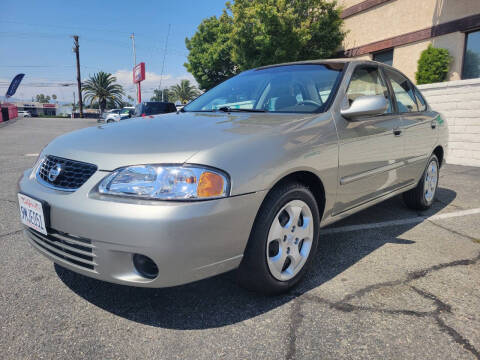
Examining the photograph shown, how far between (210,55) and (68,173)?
2386 centimetres

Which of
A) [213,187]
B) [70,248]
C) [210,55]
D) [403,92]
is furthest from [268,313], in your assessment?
[210,55]

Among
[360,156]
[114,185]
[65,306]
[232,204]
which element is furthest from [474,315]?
[65,306]

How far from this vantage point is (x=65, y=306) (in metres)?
1.96

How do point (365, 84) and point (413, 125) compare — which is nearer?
point (365, 84)

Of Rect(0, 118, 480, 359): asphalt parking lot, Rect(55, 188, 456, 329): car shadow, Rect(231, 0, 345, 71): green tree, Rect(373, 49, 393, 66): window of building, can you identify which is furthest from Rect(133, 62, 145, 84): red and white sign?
Rect(55, 188, 456, 329): car shadow

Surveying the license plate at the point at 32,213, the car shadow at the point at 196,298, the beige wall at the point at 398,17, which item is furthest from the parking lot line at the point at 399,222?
the beige wall at the point at 398,17

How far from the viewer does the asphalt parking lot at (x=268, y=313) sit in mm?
1626

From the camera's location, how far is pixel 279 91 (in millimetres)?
2824

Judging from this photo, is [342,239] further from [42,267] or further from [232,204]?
[42,267]

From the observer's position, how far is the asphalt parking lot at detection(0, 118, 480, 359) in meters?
1.63

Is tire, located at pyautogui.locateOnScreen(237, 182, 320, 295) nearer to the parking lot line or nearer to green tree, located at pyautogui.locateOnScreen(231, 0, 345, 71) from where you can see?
the parking lot line

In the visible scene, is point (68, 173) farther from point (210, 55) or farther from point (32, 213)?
point (210, 55)

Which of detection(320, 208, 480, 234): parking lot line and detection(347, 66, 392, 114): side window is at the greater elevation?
detection(347, 66, 392, 114): side window

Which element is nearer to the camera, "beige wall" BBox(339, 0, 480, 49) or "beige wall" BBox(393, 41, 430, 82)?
"beige wall" BBox(339, 0, 480, 49)
